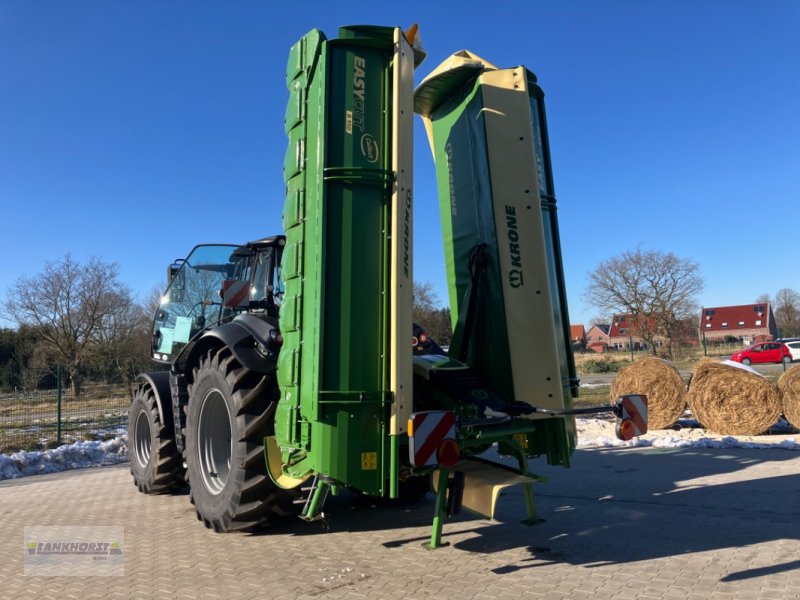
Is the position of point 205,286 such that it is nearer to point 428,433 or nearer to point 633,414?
point 428,433

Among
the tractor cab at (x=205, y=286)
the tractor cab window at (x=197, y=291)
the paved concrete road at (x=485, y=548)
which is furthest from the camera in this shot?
the tractor cab window at (x=197, y=291)

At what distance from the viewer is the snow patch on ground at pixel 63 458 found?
29.9 ft

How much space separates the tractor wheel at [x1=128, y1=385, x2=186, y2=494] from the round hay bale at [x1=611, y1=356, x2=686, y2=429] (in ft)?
25.3

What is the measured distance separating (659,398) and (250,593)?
8.87m

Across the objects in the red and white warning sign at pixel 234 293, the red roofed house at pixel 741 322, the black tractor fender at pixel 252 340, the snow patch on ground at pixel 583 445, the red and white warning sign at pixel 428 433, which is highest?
the red roofed house at pixel 741 322

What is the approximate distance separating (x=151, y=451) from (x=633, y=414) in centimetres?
523

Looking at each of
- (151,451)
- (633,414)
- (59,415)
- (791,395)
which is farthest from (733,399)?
(59,415)

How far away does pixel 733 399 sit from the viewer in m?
9.71

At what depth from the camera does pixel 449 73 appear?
4816mm

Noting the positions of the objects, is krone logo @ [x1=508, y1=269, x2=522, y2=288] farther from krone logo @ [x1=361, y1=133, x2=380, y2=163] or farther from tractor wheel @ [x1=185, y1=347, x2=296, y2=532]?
tractor wheel @ [x1=185, y1=347, x2=296, y2=532]

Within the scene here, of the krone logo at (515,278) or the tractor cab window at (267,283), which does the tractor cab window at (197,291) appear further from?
the krone logo at (515,278)

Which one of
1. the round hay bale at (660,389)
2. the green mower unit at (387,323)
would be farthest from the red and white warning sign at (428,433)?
the round hay bale at (660,389)

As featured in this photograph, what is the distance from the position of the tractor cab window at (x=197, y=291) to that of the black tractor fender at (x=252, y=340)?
1256 millimetres

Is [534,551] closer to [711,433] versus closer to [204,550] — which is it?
[204,550]
